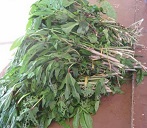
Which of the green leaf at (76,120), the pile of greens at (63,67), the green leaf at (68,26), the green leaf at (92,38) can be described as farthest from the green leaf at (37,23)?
the green leaf at (76,120)

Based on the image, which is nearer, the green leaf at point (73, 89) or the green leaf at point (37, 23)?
the green leaf at point (73, 89)

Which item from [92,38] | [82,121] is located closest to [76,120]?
[82,121]

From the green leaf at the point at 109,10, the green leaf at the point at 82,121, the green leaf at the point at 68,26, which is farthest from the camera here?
the green leaf at the point at 109,10

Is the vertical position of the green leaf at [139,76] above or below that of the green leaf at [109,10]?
below

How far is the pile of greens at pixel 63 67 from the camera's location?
923mm

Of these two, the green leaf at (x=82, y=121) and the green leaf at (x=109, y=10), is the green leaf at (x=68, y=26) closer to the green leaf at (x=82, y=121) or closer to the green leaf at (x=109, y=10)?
the green leaf at (x=109, y=10)

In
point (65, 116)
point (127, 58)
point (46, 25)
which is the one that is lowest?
point (65, 116)

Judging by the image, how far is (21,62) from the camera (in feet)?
3.24

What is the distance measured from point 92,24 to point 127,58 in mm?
235

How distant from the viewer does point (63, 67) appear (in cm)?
96

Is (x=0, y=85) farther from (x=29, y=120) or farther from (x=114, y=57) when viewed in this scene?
(x=114, y=57)

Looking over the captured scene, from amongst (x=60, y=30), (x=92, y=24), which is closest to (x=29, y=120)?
(x=60, y=30)

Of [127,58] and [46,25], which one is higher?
[46,25]

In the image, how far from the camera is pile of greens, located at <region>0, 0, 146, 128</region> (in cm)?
92
